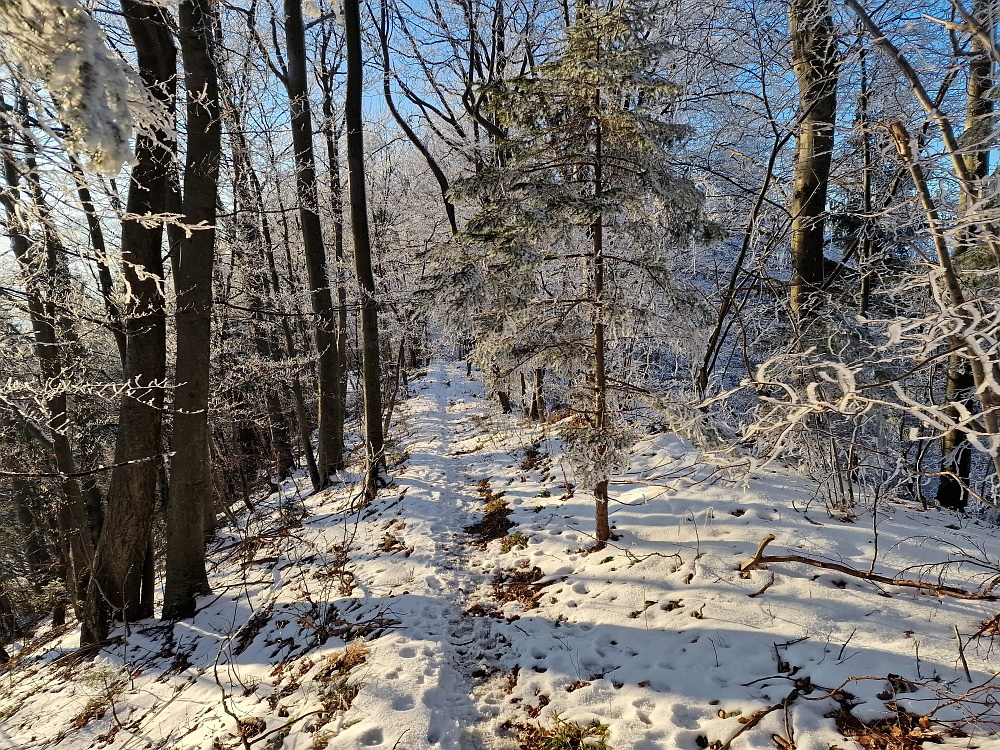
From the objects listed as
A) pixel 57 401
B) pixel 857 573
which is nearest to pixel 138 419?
pixel 57 401

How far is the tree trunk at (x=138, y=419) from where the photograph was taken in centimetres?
559

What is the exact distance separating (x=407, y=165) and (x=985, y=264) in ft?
73.9

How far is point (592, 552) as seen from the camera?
5.33 metres

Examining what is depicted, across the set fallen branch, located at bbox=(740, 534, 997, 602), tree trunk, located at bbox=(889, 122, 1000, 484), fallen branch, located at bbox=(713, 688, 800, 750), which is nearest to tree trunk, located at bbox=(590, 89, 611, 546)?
fallen branch, located at bbox=(740, 534, 997, 602)

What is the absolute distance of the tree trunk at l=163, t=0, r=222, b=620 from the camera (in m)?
5.38

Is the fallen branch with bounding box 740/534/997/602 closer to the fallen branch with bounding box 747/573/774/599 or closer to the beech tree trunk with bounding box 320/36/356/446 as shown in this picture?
the fallen branch with bounding box 747/573/774/599

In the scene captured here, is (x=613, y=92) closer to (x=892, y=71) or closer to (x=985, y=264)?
(x=892, y=71)

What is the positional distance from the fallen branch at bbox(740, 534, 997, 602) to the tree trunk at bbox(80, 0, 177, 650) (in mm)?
6620

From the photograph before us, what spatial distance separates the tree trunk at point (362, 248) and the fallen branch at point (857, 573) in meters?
6.04

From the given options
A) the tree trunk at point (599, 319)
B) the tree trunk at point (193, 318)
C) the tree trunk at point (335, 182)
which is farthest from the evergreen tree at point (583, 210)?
the tree trunk at point (335, 182)

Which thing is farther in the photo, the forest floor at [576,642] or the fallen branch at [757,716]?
the forest floor at [576,642]

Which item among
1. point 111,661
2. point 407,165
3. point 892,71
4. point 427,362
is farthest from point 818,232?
point 427,362

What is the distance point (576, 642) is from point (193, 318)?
545 centimetres

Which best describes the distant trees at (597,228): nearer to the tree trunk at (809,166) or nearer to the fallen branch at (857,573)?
the tree trunk at (809,166)
